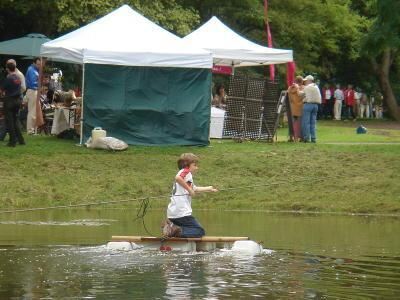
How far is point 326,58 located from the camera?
62.8 meters

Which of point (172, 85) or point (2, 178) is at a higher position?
point (172, 85)

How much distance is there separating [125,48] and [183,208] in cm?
1317

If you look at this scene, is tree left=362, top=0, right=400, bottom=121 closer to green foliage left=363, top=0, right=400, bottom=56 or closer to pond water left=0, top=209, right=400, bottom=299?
green foliage left=363, top=0, right=400, bottom=56

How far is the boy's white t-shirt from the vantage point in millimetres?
18797

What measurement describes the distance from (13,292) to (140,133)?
58.1 ft

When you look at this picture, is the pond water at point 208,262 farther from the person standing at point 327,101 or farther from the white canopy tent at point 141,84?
the person standing at point 327,101

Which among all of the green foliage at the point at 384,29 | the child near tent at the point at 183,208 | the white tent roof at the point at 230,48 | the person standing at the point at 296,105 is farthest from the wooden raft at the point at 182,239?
the white tent roof at the point at 230,48

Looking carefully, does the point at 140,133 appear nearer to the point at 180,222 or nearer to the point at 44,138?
the point at 44,138

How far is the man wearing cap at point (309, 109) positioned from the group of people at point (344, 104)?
26.6 metres

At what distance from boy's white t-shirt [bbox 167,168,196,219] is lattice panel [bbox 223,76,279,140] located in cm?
1516

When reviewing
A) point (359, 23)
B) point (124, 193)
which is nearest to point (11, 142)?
point (124, 193)

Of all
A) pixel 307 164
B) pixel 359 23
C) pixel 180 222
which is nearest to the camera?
pixel 180 222

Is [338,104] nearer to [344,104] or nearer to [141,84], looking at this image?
[344,104]

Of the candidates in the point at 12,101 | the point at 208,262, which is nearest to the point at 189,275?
the point at 208,262
